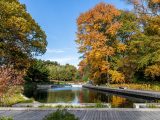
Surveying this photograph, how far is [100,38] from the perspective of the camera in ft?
136

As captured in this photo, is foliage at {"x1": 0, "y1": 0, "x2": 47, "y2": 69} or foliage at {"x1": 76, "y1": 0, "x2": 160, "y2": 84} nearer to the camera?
foliage at {"x1": 0, "y1": 0, "x2": 47, "y2": 69}

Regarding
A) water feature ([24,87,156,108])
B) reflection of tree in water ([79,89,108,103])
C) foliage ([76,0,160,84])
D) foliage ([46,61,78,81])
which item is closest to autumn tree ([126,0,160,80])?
foliage ([76,0,160,84])

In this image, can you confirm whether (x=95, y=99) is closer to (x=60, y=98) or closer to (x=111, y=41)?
(x=60, y=98)

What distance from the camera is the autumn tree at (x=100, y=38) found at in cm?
4147

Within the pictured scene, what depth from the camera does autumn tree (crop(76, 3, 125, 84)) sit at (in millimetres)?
41469

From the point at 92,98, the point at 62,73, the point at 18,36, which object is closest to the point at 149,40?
the point at 92,98

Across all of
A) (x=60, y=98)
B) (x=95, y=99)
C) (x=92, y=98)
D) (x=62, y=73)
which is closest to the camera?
(x=95, y=99)

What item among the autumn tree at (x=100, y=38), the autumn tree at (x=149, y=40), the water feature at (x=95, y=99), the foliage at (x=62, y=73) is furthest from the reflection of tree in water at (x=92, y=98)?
the foliage at (x=62, y=73)

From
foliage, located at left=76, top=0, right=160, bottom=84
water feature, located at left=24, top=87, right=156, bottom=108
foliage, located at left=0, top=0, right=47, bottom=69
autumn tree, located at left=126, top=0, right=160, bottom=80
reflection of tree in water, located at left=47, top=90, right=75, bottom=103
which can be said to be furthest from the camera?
foliage, located at left=76, top=0, right=160, bottom=84

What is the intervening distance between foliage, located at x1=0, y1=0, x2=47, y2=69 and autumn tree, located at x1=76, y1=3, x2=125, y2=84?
32.0 feet

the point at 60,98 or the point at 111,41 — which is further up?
the point at 111,41

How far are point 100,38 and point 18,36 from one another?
1452cm

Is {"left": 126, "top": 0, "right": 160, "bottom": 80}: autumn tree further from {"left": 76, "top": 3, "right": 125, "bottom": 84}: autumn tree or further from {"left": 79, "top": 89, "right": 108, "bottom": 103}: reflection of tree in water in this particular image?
{"left": 79, "top": 89, "right": 108, "bottom": 103}: reflection of tree in water

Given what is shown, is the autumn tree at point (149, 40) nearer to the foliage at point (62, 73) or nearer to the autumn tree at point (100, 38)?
the autumn tree at point (100, 38)
